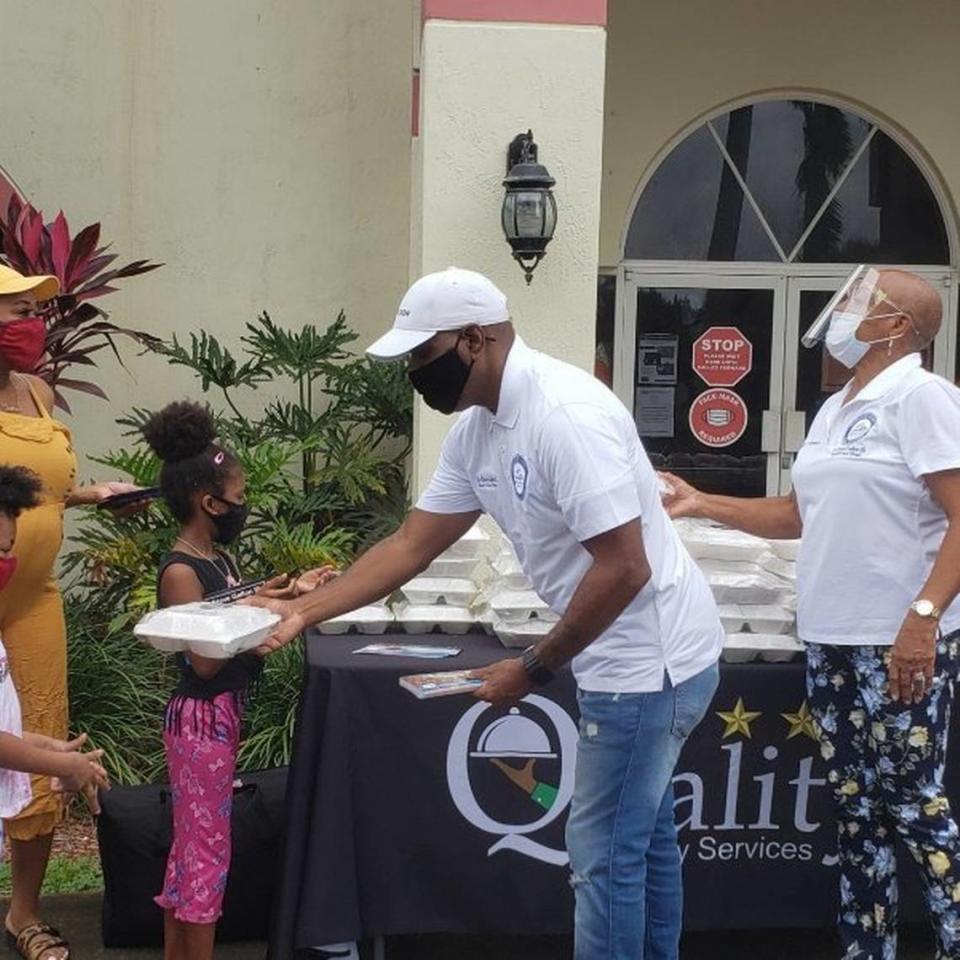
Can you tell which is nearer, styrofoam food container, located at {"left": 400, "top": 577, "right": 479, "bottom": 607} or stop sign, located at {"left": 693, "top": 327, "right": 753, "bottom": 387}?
styrofoam food container, located at {"left": 400, "top": 577, "right": 479, "bottom": 607}

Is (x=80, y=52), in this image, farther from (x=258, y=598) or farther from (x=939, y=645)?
(x=939, y=645)

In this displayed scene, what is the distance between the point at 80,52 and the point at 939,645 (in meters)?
6.26

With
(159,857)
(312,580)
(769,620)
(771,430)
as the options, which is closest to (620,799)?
(769,620)

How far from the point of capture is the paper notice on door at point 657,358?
869cm

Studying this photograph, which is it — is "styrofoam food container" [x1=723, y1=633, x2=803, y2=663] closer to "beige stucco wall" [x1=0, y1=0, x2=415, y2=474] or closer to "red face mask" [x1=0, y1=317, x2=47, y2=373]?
"red face mask" [x1=0, y1=317, x2=47, y2=373]

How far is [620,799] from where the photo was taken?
2996 millimetres

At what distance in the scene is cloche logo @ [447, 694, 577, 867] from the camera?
12.0 ft

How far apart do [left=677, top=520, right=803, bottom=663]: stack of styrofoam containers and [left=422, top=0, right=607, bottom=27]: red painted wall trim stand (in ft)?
9.71

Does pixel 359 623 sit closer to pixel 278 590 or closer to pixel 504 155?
pixel 278 590

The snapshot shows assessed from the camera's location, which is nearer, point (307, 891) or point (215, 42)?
point (307, 891)

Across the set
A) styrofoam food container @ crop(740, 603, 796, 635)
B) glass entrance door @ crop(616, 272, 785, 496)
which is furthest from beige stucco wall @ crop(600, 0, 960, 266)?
styrofoam food container @ crop(740, 603, 796, 635)

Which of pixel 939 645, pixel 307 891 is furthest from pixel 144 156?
pixel 939 645

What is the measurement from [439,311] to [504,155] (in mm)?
3529

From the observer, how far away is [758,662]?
12.2 ft
